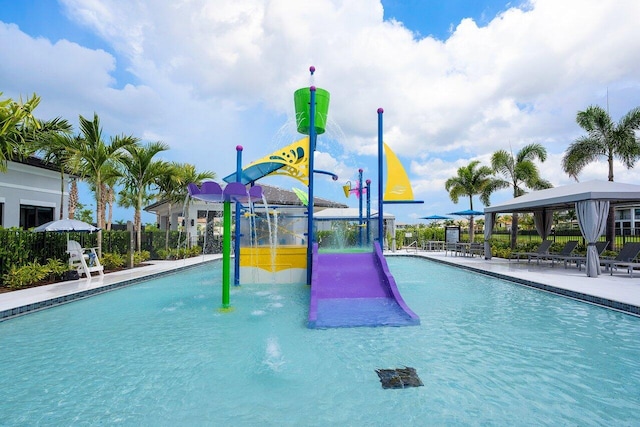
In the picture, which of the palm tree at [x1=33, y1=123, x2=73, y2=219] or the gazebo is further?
the palm tree at [x1=33, y1=123, x2=73, y2=219]

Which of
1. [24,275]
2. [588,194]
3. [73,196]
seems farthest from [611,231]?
→ [73,196]

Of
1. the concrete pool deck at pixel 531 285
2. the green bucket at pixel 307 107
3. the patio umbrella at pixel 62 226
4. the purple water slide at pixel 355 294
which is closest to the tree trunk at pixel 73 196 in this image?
the patio umbrella at pixel 62 226

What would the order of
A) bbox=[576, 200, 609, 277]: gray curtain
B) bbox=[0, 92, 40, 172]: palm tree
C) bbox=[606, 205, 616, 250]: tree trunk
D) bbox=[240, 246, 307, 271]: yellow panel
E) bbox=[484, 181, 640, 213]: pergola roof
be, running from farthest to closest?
bbox=[606, 205, 616, 250]: tree trunk, bbox=[576, 200, 609, 277]: gray curtain, bbox=[484, 181, 640, 213]: pergola roof, bbox=[240, 246, 307, 271]: yellow panel, bbox=[0, 92, 40, 172]: palm tree

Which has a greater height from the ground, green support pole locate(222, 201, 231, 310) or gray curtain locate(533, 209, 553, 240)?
gray curtain locate(533, 209, 553, 240)

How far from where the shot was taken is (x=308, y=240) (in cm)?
1020

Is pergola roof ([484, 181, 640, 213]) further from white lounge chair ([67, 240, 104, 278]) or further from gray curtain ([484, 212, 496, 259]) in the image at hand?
white lounge chair ([67, 240, 104, 278])

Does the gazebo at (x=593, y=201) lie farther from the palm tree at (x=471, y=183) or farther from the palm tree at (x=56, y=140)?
the palm tree at (x=56, y=140)

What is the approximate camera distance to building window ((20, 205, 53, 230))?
1487cm

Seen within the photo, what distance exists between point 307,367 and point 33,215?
16.8 metres

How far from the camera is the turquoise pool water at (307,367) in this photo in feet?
10.8

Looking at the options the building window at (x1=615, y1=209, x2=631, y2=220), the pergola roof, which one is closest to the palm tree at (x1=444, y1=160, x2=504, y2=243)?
the pergola roof

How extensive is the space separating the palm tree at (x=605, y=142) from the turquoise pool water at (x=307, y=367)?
13946mm

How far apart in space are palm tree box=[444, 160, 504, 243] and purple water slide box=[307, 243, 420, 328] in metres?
19.5

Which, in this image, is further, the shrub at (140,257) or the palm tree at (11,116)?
the shrub at (140,257)
